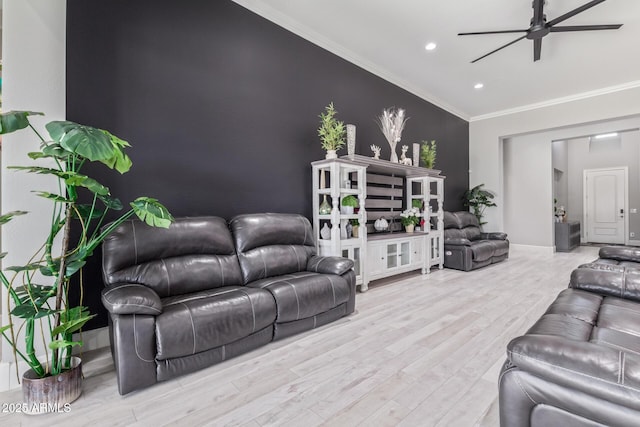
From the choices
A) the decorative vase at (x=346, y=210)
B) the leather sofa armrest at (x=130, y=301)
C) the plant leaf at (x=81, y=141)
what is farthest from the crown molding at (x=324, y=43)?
the leather sofa armrest at (x=130, y=301)

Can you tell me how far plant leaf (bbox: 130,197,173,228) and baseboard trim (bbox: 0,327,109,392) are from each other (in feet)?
3.62

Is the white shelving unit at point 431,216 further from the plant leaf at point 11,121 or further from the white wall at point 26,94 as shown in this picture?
the plant leaf at point 11,121

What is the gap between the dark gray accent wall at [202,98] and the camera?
2492 mm

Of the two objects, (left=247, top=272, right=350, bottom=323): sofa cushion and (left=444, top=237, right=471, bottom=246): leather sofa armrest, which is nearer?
(left=247, top=272, right=350, bottom=323): sofa cushion

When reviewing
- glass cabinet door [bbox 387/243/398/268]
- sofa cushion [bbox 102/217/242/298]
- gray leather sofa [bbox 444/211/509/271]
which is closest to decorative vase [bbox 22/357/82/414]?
sofa cushion [bbox 102/217/242/298]

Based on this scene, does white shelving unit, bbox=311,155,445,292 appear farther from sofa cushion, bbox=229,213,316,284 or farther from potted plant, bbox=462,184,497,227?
potted plant, bbox=462,184,497,227

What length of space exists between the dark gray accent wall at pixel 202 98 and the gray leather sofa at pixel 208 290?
18.3 inches

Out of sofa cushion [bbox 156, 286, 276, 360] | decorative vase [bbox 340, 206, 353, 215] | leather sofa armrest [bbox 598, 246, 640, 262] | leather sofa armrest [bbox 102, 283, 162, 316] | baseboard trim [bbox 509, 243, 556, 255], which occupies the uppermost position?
decorative vase [bbox 340, 206, 353, 215]

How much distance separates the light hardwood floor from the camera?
63.4 inches

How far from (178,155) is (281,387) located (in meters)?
2.24

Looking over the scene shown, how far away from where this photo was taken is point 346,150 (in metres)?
4.49

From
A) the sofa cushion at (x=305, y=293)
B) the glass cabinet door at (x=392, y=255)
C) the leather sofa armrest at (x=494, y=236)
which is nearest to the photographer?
the sofa cushion at (x=305, y=293)

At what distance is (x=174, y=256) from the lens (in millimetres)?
2492

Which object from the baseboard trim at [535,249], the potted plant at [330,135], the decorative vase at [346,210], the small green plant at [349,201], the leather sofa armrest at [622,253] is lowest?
the baseboard trim at [535,249]
